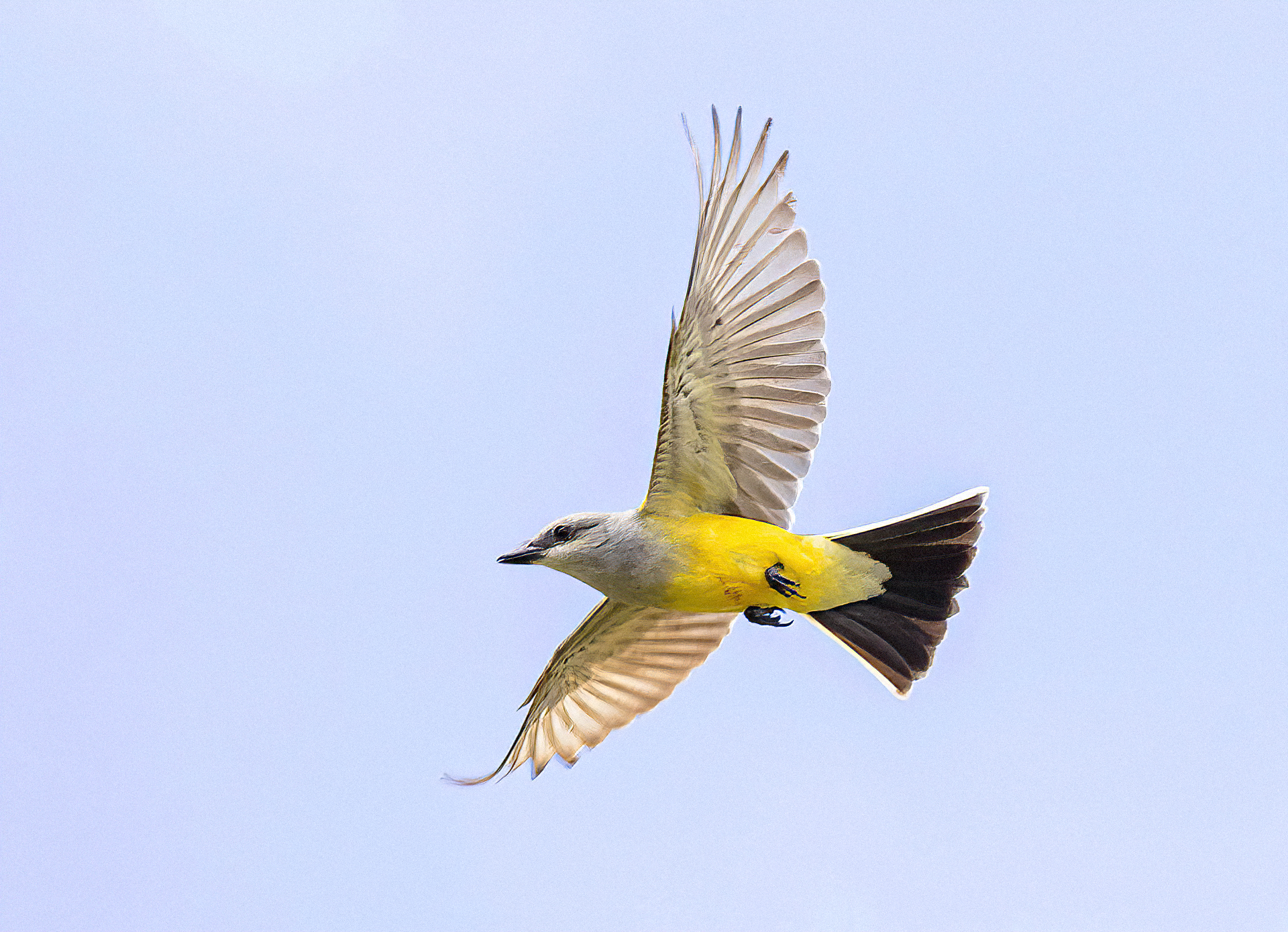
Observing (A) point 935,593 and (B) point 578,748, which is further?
(B) point 578,748

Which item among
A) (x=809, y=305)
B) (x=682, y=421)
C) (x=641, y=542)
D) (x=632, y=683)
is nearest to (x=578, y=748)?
(x=632, y=683)

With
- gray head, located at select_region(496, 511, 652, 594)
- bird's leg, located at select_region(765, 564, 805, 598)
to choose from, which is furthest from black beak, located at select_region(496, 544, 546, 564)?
bird's leg, located at select_region(765, 564, 805, 598)

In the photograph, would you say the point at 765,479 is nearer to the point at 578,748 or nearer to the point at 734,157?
the point at 734,157

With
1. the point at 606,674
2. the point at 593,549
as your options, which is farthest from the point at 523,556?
the point at 606,674

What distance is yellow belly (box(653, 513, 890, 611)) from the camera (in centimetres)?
770

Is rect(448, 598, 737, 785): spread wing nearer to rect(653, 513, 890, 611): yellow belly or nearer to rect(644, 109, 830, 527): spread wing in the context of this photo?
rect(653, 513, 890, 611): yellow belly

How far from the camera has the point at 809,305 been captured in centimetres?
766

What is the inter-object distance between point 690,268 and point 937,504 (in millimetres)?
2056

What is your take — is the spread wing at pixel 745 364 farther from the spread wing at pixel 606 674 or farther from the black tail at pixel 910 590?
the spread wing at pixel 606 674

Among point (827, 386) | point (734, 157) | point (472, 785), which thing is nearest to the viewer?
point (734, 157)

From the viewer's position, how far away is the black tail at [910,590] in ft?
26.1

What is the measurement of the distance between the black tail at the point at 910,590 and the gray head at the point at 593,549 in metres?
1.22

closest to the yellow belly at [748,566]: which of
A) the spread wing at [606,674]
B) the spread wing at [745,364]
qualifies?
the spread wing at [745,364]

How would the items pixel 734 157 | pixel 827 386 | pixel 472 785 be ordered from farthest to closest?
pixel 472 785
pixel 827 386
pixel 734 157
